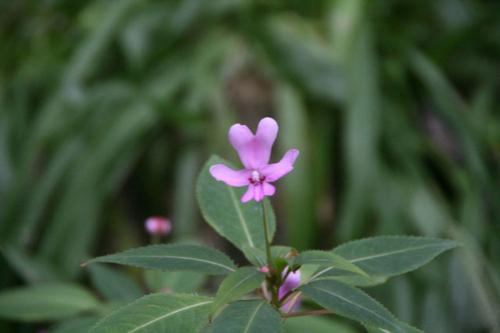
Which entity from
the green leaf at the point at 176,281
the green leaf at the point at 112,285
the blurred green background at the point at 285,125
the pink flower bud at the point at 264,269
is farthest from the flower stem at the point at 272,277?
the blurred green background at the point at 285,125

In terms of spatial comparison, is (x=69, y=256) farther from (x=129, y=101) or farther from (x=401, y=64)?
(x=401, y=64)

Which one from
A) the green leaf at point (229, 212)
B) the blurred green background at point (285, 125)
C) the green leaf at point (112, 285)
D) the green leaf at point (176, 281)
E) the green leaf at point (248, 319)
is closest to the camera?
the green leaf at point (248, 319)

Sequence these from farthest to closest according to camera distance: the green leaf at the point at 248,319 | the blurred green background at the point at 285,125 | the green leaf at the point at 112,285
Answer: the blurred green background at the point at 285,125, the green leaf at the point at 112,285, the green leaf at the point at 248,319

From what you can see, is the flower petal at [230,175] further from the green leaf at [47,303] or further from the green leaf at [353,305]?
the green leaf at [47,303]

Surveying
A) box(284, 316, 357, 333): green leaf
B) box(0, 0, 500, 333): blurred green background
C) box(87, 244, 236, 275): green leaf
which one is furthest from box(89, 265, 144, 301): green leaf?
box(0, 0, 500, 333): blurred green background

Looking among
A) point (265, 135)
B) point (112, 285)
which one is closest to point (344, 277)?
point (265, 135)

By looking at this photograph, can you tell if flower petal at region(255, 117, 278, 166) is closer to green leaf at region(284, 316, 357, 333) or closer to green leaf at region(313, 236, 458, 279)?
green leaf at region(313, 236, 458, 279)
